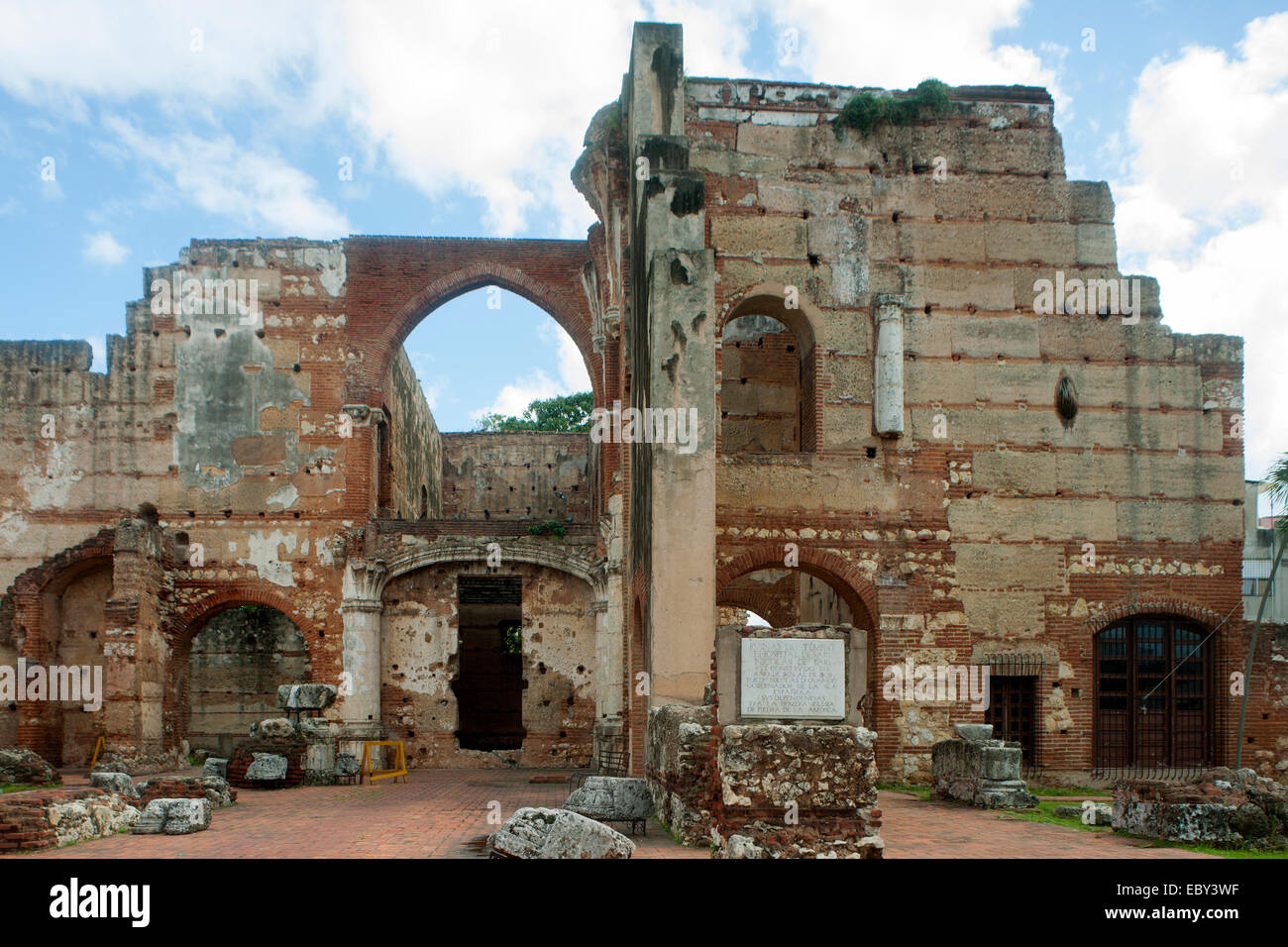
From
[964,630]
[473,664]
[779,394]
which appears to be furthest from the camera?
[473,664]

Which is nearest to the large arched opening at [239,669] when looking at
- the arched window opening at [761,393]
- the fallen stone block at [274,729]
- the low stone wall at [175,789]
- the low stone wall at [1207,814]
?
the fallen stone block at [274,729]

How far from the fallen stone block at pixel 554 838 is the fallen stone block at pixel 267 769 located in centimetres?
879

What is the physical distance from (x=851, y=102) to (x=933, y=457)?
5.86 metres

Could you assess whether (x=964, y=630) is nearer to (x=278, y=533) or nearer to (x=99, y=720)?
(x=278, y=533)

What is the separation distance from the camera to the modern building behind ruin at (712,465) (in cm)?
1725

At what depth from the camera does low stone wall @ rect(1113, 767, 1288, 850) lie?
Answer: 34.8 ft

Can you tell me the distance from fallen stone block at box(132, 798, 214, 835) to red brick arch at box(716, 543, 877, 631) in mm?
7991

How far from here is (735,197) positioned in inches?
700

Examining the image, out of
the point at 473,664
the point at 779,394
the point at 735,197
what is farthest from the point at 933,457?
the point at 473,664

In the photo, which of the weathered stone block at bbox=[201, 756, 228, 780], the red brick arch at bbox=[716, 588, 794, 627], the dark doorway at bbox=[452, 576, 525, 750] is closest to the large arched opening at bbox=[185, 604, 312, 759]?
the dark doorway at bbox=[452, 576, 525, 750]

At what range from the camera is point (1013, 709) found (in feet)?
57.7

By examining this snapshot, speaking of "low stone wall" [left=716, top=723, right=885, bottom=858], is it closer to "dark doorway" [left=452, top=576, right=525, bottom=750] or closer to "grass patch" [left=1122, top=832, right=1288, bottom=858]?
"grass patch" [left=1122, top=832, right=1288, bottom=858]

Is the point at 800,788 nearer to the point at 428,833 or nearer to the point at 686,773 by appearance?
the point at 686,773

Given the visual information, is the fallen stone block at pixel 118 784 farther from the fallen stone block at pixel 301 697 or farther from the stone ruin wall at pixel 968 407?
the stone ruin wall at pixel 968 407
